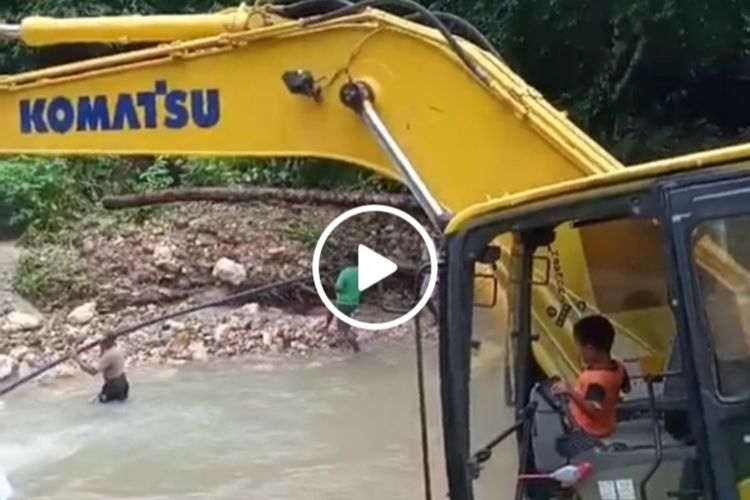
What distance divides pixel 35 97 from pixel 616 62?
12886mm

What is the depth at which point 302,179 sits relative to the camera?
18531mm

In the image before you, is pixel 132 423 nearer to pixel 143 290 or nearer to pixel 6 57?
pixel 143 290

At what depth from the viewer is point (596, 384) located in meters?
4.62

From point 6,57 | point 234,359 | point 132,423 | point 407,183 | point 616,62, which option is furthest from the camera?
point 6,57

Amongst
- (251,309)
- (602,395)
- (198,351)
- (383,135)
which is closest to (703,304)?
(602,395)

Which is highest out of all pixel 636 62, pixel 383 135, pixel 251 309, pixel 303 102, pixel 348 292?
pixel 636 62

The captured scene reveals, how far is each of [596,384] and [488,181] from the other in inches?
48.9

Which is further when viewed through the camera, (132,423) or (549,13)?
(549,13)

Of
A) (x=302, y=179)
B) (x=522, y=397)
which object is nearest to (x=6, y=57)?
(x=302, y=179)

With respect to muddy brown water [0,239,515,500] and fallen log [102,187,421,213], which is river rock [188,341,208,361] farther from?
fallen log [102,187,421,213]

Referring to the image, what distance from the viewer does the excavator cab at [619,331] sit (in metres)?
3.96

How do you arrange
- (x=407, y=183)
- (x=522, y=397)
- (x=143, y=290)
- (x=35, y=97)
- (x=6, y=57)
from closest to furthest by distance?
(x=522, y=397)
(x=407, y=183)
(x=35, y=97)
(x=143, y=290)
(x=6, y=57)

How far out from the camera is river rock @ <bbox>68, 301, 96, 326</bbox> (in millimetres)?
16125

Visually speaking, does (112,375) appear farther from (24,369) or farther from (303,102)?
(303,102)
